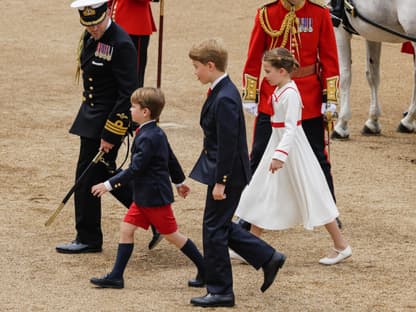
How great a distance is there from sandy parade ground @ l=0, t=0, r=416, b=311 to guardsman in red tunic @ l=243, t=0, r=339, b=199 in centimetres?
67

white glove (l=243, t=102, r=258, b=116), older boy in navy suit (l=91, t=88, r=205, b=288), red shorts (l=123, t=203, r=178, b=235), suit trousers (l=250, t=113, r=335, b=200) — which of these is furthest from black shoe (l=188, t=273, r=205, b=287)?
white glove (l=243, t=102, r=258, b=116)

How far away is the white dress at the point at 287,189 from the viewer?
7.01 m

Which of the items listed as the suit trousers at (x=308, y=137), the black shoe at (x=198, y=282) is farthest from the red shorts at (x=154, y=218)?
the suit trousers at (x=308, y=137)

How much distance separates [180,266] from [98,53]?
129cm

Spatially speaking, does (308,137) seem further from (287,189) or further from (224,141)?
(224,141)

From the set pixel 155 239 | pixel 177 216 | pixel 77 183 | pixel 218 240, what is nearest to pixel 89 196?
pixel 77 183

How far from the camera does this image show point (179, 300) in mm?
6473

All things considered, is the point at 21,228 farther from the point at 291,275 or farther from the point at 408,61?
the point at 408,61

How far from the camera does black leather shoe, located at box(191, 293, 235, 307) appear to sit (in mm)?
6355

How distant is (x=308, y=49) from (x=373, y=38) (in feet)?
11.8

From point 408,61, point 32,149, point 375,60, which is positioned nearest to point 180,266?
point 32,149

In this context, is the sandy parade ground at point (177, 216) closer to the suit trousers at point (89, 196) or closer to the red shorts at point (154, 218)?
the suit trousers at point (89, 196)

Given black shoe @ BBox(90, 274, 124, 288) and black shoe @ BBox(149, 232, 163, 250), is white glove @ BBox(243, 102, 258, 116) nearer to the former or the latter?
black shoe @ BBox(149, 232, 163, 250)

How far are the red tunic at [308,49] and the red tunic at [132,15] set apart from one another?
276 centimetres
